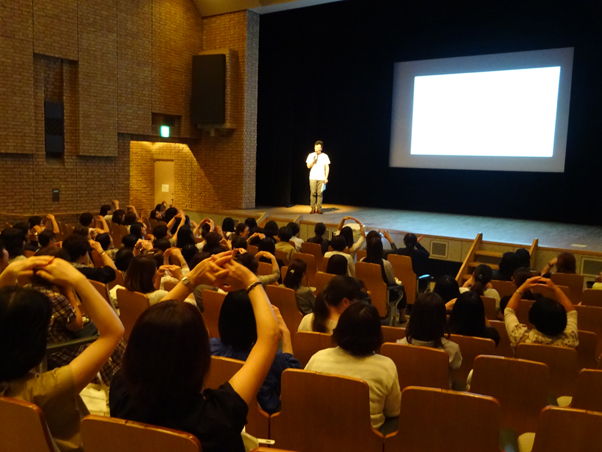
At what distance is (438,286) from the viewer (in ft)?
14.4

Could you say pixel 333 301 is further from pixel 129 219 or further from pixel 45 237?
pixel 129 219

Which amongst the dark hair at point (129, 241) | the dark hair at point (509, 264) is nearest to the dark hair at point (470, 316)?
the dark hair at point (509, 264)

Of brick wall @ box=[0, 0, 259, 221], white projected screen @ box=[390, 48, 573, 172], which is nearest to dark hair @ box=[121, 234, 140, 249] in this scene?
brick wall @ box=[0, 0, 259, 221]

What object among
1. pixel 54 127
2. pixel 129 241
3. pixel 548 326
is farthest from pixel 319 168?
pixel 548 326

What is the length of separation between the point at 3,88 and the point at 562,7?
34.7 ft

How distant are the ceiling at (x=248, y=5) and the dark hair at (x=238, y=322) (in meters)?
10.2

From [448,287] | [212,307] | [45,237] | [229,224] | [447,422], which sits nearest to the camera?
[447,422]

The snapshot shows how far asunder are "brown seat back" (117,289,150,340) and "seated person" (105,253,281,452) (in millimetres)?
2167

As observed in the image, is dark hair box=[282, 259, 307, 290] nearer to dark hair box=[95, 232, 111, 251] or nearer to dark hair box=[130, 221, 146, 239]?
dark hair box=[95, 232, 111, 251]

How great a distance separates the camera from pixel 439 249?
29.1 feet

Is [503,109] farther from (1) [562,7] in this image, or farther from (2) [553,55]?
(1) [562,7]

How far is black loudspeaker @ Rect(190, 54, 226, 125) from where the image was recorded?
12.2 metres

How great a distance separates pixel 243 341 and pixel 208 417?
1.03 metres

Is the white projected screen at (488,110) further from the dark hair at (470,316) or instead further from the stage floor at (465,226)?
the dark hair at (470,316)
